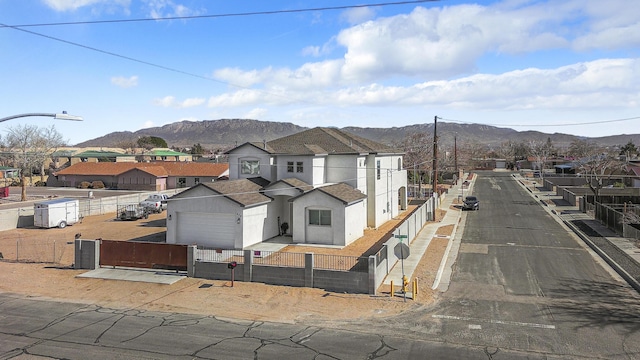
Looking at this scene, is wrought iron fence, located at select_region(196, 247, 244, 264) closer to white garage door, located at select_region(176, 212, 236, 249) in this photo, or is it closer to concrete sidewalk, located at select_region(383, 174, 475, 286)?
white garage door, located at select_region(176, 212, 236, 249)

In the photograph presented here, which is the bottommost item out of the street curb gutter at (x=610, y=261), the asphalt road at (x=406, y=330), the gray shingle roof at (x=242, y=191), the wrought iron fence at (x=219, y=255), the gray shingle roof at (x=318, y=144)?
the asphalt road at (x=406, y=330)

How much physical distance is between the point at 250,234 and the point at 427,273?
37.6ft

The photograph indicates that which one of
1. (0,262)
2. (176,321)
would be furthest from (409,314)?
(0,262)

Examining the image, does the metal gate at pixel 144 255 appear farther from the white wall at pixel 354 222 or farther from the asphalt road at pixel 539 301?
the asphalt road at pixel 539 301

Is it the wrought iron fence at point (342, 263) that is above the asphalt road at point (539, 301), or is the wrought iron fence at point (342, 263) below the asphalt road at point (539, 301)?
above

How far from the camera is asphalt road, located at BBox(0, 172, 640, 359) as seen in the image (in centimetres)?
1336

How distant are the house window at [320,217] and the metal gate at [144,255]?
9.32m

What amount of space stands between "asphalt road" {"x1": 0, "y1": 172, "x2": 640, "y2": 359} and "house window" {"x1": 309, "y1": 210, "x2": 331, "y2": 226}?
954cm

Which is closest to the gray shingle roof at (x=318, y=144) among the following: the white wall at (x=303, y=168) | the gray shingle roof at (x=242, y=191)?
the white wall at (x=303, y=168)

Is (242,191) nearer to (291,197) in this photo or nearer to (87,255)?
(291,197)

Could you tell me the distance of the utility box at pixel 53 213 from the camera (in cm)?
3853

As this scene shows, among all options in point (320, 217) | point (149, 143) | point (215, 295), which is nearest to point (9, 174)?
point (149, 143)

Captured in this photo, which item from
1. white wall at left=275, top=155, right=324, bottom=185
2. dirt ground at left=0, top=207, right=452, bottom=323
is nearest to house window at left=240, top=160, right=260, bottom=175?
white wall at left=275, top=155, right=324, bottom=185

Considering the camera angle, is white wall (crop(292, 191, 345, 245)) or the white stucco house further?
white wall (crop(292, 191, 345, 245))
